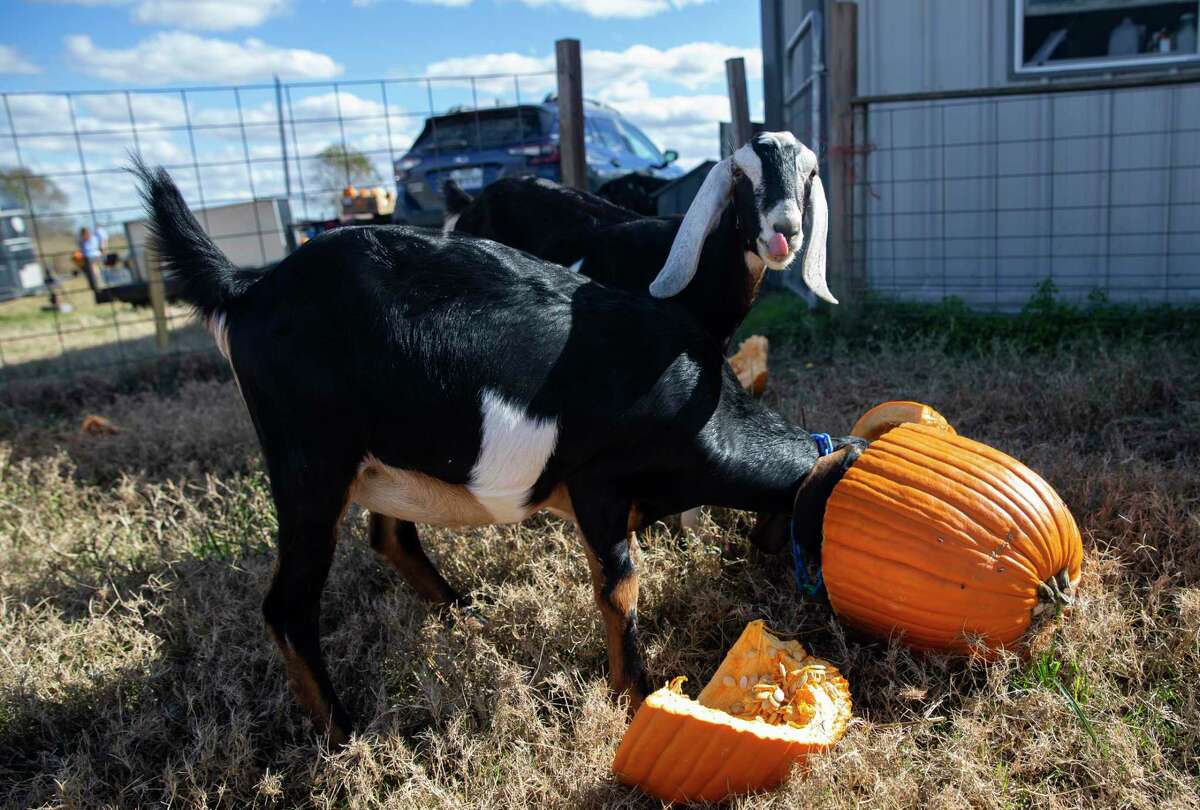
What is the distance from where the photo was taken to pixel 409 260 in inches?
109

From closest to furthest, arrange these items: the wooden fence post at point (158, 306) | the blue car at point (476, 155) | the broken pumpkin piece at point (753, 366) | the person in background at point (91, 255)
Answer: the broken pumpkin piece at point (753, 366), the wooden fence post at point (158, 306), the blue car at point (476, 155), the person in background at point (91, 255)

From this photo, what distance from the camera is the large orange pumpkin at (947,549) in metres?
2.51

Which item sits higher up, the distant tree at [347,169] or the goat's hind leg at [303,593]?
the distant tree at [347,169]

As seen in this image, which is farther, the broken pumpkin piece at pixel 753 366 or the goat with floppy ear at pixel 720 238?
the broken pumpkin piece at pixel 753 366

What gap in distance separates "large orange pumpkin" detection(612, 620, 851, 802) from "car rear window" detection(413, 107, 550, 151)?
721 cm

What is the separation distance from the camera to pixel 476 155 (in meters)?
8.84

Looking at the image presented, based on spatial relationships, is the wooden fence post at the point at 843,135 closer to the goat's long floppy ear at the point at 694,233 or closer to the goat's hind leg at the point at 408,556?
the goat's long floppy ear at the point at 694,233

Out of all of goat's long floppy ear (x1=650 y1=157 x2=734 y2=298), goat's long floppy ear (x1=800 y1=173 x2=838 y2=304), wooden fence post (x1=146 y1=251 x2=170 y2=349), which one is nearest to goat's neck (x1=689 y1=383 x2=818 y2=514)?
goat's long floppy ear (x1=650 y1=157 x2=734 y2=298)

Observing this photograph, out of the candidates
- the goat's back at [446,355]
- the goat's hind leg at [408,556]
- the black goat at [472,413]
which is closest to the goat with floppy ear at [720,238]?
the black goat at [472,413]

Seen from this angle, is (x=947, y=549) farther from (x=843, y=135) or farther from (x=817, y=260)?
(x=843, y=135)

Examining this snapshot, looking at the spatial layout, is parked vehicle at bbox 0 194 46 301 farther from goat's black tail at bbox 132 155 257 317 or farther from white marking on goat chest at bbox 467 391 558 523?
white marking on goat chest at bbox 467 391 558 523

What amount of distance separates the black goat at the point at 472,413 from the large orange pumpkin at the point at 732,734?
1.33 feet

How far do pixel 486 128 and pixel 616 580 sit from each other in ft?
23.7

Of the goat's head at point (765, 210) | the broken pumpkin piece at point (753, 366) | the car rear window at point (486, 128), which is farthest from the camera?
the car rear window at point (486, 128)
